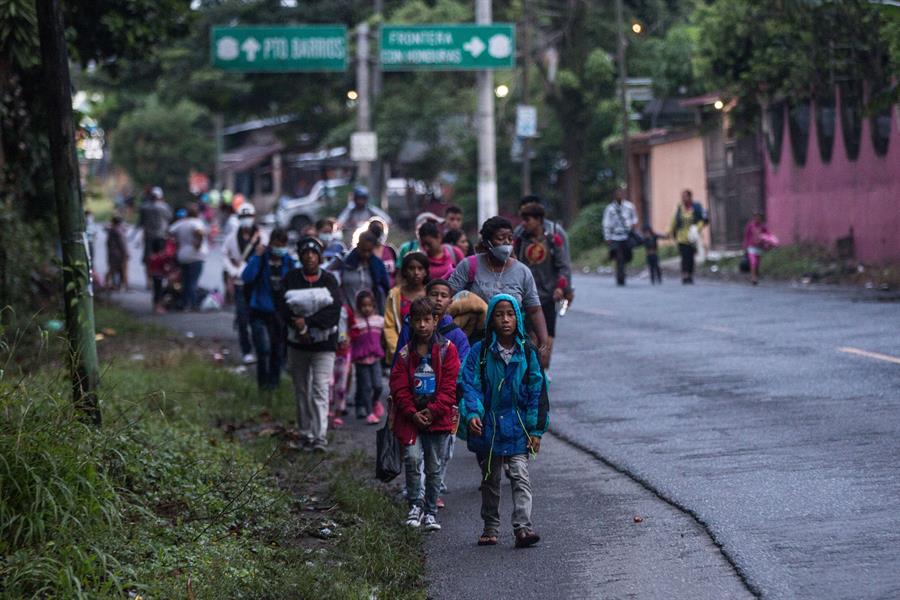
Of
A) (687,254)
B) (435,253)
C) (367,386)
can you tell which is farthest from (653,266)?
(435,253)

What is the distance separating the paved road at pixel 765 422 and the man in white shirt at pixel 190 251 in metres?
6.56

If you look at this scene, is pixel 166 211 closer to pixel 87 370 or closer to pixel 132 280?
pixel 132 280

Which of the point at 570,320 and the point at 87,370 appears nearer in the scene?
the point at 87,370

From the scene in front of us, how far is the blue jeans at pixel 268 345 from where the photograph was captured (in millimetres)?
14344

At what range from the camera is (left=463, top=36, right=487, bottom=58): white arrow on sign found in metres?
27.2

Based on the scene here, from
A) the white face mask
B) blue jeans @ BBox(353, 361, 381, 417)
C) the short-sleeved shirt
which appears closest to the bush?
blue jeans @ BBox(353, 361, 381, 417)

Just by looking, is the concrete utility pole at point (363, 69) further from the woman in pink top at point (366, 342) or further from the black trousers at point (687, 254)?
the woman in pink top at point (366, 342)

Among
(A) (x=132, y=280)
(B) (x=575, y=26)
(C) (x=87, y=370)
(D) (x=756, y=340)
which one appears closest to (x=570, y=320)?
(D) (x=756, y=340)

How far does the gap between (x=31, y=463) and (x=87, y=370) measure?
7.02ft

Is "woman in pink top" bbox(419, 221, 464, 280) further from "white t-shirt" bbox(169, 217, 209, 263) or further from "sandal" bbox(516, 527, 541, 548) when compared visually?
"white t-shirt" bbox(169, 217, 209, 263)

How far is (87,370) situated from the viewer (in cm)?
917

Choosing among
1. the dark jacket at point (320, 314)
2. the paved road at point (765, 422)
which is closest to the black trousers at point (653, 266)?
the paved road at point (765, 422)

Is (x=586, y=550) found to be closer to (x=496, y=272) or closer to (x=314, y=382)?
(x=496, y=272)

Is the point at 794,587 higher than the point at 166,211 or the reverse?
the reverse
